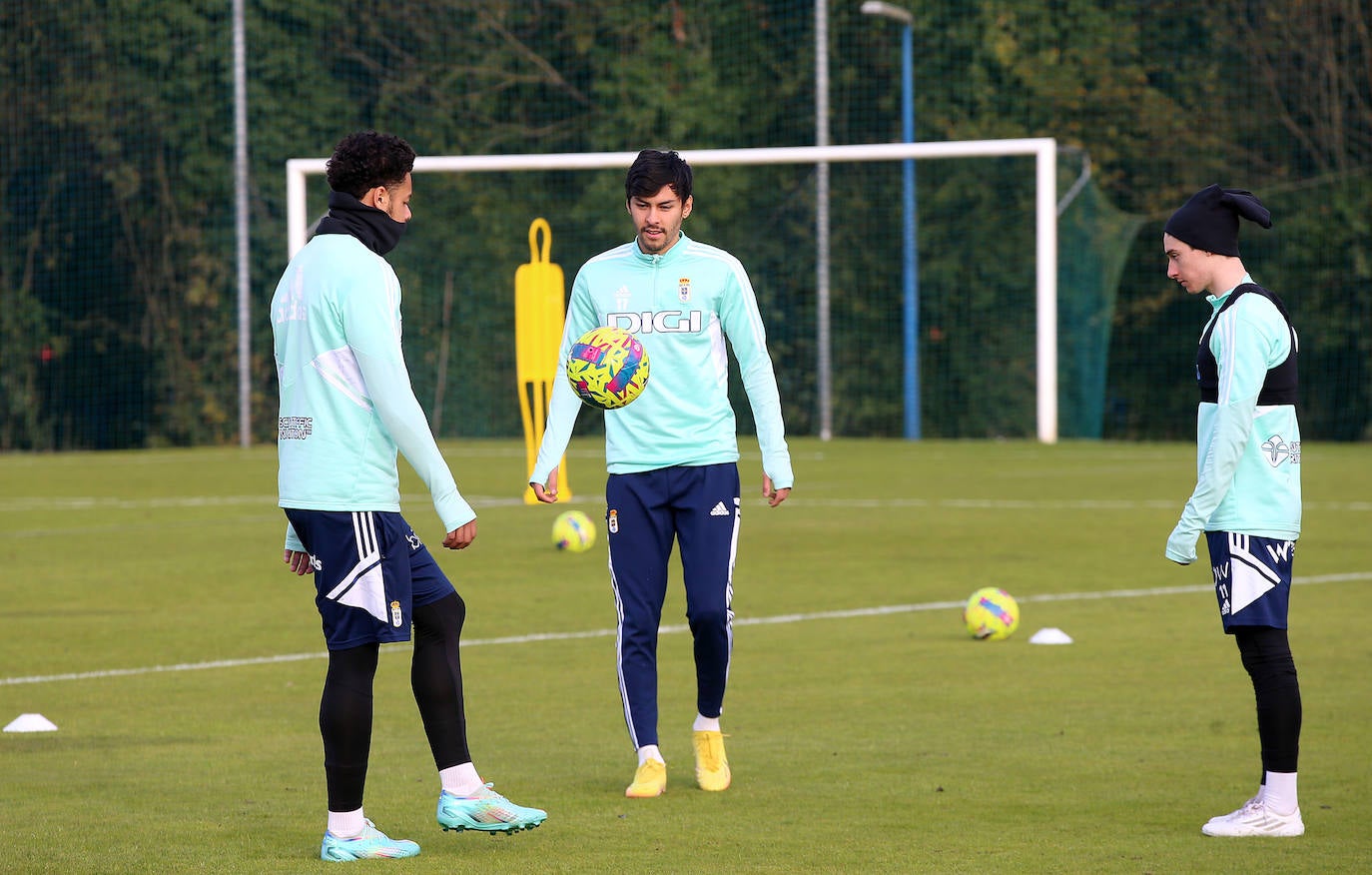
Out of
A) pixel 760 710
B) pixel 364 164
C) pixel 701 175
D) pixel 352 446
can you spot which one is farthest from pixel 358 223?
pixel 701 175

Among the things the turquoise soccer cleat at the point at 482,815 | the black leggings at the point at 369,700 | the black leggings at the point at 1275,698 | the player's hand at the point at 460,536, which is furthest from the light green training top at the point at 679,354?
the black leggings at the point at 1275,698

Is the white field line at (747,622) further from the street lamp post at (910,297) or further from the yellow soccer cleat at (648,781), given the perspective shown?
the street lamp post at (910,297)

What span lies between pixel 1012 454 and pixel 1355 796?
1944cm

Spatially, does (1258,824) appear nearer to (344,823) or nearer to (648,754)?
(648,754)

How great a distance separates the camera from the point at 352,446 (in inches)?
228

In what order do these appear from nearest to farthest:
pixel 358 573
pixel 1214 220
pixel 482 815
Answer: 1. pixel 358 573
2. pixel 482 815
3. pixel 1214 220

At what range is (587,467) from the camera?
24.3 m

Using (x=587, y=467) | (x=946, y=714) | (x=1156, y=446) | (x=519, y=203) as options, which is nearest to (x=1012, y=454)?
(x=1156, y=446)

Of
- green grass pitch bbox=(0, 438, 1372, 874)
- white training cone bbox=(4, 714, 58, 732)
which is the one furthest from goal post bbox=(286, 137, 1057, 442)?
white training cone bbox=(4, 714, 58, 732)

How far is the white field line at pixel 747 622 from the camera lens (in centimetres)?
968

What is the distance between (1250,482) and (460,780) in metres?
2.49

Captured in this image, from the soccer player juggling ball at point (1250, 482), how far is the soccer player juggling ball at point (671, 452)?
156cm

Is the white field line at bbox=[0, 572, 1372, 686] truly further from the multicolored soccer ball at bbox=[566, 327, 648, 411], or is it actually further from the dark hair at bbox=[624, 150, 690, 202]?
the dark hair at bbox=[624, 150, 690, 202]

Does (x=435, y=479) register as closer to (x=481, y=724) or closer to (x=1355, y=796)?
(x=481, y=724)
